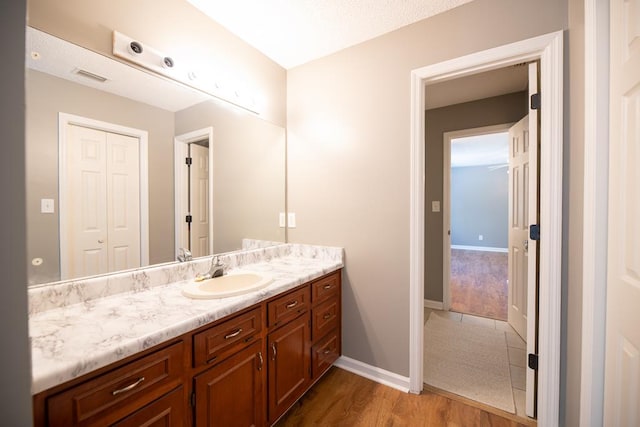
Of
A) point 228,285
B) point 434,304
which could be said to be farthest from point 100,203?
point 434,304

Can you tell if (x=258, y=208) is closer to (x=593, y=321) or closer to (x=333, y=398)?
(x=333, y=398)

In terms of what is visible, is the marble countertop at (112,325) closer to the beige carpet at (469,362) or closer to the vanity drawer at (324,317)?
the vanity drawer at (324,317)

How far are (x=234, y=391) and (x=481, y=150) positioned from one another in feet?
21.2

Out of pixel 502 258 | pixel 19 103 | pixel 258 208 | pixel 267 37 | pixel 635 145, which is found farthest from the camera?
pixel 502 258

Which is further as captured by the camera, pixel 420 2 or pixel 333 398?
pixel 333 398

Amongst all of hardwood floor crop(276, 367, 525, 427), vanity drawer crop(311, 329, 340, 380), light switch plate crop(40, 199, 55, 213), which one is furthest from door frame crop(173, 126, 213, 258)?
hardwood floor crop(276, 367, 525, 427)

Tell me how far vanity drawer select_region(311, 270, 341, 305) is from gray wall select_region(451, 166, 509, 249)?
7.27 m

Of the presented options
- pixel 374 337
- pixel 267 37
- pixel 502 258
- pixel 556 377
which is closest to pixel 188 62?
pixel 267 37

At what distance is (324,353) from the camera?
1.83 meters

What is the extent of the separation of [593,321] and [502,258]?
21.5 feet

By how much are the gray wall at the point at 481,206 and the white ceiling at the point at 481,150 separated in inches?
14.0

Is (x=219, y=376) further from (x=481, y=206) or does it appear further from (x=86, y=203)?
(x=481, y=206)

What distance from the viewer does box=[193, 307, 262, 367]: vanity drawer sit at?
3.39ft

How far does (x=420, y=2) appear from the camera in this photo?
156cm
